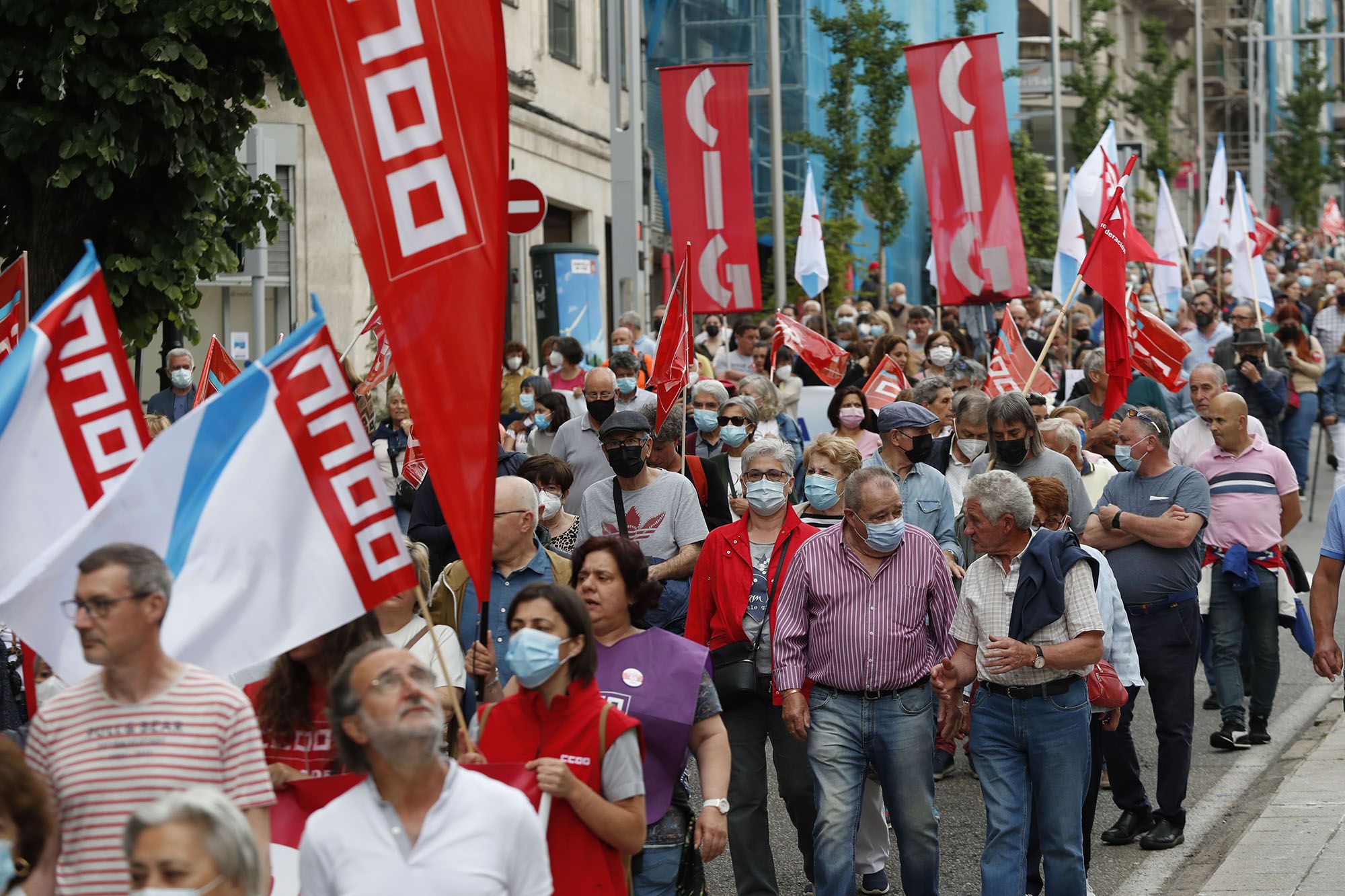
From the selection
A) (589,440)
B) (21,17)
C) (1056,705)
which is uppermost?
(21,17)

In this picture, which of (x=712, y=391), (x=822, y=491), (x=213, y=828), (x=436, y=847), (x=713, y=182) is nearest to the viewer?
(x=213, y=828)

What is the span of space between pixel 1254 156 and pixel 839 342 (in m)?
47.8

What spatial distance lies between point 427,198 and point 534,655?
1281 millimetres

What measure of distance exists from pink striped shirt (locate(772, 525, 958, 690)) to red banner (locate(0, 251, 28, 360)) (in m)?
3.43

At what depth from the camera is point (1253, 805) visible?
9609 millimetres

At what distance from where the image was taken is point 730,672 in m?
7.72

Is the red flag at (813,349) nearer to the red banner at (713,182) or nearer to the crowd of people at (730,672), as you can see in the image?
the red banner at (713,182)

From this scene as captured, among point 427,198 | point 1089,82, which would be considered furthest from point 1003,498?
point 1089,82

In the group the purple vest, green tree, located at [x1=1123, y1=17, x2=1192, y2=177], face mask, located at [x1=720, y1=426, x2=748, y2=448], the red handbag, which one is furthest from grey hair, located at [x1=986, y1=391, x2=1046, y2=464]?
green tree, located at [x1=1123, y1=17, x2=1192, y2=177]

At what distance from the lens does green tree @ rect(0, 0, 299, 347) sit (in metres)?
13.0

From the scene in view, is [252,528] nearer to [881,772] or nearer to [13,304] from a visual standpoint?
[881,772]

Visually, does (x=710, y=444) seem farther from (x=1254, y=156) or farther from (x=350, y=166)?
(x=1254, y=156)

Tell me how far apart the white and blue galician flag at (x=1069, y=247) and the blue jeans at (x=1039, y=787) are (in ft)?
52.5

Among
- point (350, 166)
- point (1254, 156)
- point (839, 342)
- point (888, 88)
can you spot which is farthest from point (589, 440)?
point (1254, 156)
